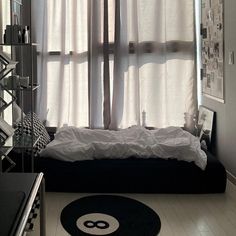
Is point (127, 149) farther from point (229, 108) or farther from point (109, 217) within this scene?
point (229, 108)

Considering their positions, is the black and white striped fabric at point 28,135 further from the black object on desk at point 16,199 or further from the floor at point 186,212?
the black object on desk at point 16,199

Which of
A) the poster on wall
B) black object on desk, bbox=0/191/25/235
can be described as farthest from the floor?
the poster on wall

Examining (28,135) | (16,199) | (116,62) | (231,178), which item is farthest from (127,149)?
(16,199)

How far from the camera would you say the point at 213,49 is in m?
4.12

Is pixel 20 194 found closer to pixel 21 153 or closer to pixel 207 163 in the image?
pixel 21 153

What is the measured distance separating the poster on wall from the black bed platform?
995mm

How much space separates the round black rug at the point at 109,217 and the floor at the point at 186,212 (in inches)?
2.7

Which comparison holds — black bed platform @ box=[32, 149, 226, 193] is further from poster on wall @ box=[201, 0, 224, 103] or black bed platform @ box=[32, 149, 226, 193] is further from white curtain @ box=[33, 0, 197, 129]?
white curtain @ box=[33, 0, 197, 129]

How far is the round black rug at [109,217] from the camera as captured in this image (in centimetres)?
257

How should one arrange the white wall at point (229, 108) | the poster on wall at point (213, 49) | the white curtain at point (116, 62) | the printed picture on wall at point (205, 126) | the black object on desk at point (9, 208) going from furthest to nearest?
the white curtain at point (116, 62) → the printed picture on wall at point (205, 126) → the poster on wall at point (213, 49) → the white wall at point (229, 108) → the black object on desk at point (9, 208)

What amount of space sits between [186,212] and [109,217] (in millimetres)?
639

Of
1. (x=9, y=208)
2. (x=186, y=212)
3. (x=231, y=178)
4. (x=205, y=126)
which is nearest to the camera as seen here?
(x=9, y=208)

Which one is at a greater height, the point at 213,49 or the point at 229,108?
the point at 213,49

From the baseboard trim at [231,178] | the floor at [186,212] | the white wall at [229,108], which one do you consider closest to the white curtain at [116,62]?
the white wall at [229,108]
